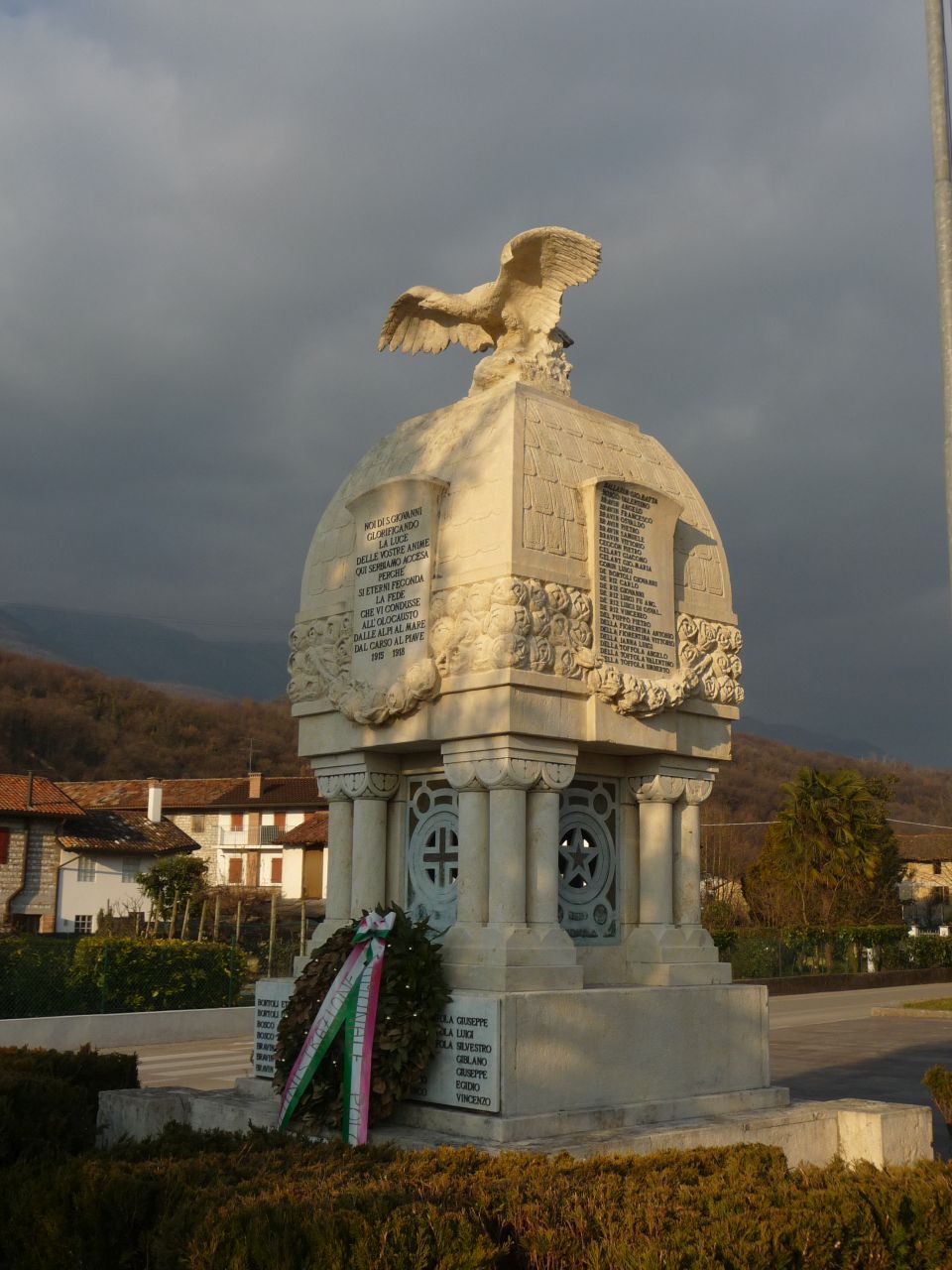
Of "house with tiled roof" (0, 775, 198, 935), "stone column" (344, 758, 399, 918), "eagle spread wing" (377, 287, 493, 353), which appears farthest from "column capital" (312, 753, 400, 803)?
"house with tiled roof" (0, 775, 198, 935)

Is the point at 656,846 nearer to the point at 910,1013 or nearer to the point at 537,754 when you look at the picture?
the point at 537,754

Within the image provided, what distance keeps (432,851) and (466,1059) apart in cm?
168

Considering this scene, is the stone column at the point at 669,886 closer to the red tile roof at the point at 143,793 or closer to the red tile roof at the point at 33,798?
the red tile roof at the point at 33,798

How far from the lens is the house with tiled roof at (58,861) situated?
44031mm

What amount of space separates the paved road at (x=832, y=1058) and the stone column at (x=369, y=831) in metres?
5.28

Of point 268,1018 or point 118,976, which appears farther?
point 118,976

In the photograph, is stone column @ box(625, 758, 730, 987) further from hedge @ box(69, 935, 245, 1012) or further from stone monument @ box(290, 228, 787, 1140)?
hedge @ box(69, 935, 245, 1012)

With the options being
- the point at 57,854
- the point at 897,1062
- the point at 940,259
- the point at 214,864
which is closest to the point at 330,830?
the point at 940,259

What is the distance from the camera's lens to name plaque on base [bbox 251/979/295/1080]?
850 cm

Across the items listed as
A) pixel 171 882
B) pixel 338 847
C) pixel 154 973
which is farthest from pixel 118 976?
pixel 338 847

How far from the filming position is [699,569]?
29.9 feet

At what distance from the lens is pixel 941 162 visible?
354 inches

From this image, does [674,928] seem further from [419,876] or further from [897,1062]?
[897,1062]

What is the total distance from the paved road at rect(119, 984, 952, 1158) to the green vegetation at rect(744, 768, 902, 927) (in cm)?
1398
